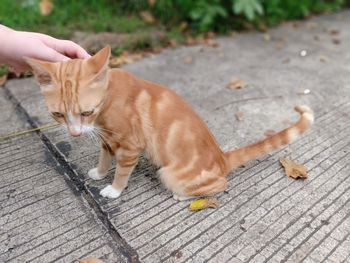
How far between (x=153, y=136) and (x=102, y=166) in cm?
41

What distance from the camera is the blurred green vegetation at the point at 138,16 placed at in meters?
4.18

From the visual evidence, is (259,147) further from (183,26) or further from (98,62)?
(183,26)

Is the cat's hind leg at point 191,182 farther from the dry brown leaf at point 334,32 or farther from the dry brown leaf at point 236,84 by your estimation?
the dry brown leaf at point 334,32

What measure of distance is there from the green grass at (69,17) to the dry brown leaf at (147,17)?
0.07m

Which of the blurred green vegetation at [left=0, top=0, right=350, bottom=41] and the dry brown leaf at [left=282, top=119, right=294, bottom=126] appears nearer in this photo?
the dry brown leaf at [left=282, top=119, right=294, bottom=126]

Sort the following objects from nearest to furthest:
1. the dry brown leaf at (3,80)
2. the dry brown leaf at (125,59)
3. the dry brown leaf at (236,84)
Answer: the dry brown leaf at (3,80)
the dry brown leaf at (236,84)
the dry brown leaf at (125,59)

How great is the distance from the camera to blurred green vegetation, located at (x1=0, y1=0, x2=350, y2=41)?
418 cm

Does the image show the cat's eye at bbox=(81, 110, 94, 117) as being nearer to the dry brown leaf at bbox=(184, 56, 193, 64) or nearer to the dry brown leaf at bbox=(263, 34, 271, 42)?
the dry brown leaf at bbox=(184, 56, 193, 64)

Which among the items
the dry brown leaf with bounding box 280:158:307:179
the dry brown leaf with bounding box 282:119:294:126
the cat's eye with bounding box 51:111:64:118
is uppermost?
the cat's eye with bounding box 51:111:64:118

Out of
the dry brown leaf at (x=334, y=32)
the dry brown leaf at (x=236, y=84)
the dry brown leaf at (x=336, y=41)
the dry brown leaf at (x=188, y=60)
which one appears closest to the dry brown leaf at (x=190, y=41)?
the dry brown leaf at (x=188, y=60)

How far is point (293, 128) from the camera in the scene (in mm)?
2357

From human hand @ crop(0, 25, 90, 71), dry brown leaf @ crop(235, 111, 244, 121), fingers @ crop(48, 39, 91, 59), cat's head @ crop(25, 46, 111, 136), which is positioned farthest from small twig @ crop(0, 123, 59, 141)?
dry brown leaf @ crop(235, 111, 244, 121)

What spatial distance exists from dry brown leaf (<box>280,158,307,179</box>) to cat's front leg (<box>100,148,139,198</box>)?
102cm

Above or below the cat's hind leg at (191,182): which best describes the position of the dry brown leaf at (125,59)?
below
